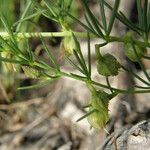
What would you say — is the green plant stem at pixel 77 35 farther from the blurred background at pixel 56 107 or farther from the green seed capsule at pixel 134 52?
the blurred background at pixel 56 107

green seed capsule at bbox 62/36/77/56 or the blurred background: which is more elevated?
green seed capsule at bbox 62/36/77/56

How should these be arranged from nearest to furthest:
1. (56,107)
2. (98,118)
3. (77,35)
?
(98,118) → (77,35) → (56,107)

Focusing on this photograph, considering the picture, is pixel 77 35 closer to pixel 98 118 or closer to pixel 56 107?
pixel 98 118

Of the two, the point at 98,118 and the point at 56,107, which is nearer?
the point at 98,118

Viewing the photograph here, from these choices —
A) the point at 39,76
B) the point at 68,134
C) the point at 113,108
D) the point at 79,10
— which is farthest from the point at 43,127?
the point at 39,76

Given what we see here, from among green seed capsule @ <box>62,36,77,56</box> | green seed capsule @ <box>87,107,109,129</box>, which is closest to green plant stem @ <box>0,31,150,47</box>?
green seed capsule @ <box>62,36,77,56</box>

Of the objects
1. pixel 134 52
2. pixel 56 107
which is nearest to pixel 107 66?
pixel 134 52

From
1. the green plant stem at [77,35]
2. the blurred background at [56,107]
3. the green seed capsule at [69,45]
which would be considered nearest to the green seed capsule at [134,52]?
the green plant stem at [77,35]

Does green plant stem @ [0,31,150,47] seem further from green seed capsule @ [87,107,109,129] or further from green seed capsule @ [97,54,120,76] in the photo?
green seed capsule @ [87,107,109,129]

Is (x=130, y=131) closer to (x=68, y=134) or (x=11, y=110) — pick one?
(x=68, y=134)
